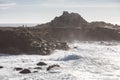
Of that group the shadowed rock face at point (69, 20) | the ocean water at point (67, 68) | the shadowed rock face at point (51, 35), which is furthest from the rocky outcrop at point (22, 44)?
the shadowed rock face at point (69, 20)

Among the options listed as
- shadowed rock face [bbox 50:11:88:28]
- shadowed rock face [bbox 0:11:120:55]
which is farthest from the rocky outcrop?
shadowed rock face [bbox 50:11:88:28]

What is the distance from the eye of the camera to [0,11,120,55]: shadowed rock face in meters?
54.3

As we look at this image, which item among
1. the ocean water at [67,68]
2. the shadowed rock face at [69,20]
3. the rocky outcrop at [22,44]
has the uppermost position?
the shadowed rock face at [69,20]

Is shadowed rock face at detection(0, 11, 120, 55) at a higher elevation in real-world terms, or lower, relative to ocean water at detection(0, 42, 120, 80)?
higher

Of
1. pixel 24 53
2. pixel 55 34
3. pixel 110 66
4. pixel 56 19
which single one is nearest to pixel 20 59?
pixel 24 53

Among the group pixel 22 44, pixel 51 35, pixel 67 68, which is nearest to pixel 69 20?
pixel 51 35

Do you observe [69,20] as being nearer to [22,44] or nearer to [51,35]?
[51,35]

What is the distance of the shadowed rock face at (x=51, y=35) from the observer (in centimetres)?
5426

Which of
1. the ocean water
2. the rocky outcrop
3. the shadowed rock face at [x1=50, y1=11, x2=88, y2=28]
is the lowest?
the ocean water

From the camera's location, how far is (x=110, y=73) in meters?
35.7

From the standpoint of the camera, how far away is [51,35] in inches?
3051

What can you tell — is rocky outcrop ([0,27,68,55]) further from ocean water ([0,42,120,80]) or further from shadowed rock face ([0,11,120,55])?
ocean water ([0,42,120,80])

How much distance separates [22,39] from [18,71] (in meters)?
19.7

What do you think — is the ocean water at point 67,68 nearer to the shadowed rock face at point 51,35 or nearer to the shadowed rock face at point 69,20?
the shadowed rock face at point 51,35
